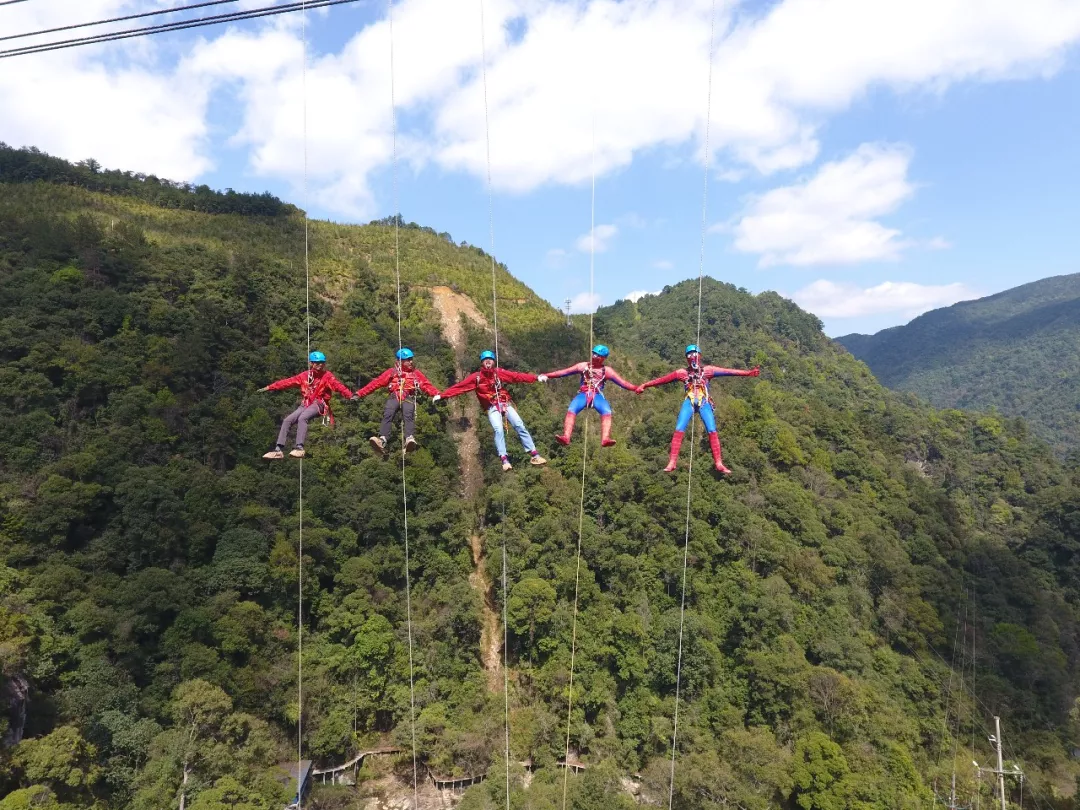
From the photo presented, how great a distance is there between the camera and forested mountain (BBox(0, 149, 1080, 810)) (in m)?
23.1

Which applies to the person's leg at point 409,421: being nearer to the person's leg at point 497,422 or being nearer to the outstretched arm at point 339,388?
the outstretched arm at point 339,388

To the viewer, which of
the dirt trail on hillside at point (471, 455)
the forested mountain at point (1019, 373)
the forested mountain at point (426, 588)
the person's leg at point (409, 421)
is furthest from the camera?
the forested mountain at point (1019, 373)

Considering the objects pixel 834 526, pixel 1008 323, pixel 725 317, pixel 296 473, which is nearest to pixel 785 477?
pixel 834 526

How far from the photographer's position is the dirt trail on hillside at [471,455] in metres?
34.0

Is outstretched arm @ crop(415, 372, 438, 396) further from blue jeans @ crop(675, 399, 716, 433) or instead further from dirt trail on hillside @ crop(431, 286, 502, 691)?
dirt trail on hillside @ crop(431, 286, 502, 691)

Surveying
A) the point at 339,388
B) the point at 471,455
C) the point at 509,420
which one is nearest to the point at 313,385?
the point at 339,388

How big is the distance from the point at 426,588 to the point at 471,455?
42.4 ft

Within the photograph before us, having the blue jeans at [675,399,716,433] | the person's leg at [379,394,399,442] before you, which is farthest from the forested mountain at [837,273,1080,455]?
the person's leg at [379,394,399,442]

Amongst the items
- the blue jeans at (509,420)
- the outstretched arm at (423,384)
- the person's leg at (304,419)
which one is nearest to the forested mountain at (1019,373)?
the blue jeans at (509,420)

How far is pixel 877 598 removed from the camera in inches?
1479

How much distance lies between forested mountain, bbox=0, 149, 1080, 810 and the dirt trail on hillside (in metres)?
0.94

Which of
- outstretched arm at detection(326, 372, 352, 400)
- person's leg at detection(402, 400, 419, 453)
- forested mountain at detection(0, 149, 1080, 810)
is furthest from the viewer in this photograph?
forested mountain at detection(0, 149, 1080, 810)

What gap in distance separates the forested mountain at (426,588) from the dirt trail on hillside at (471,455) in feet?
3.08

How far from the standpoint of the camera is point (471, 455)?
44.8 metres
